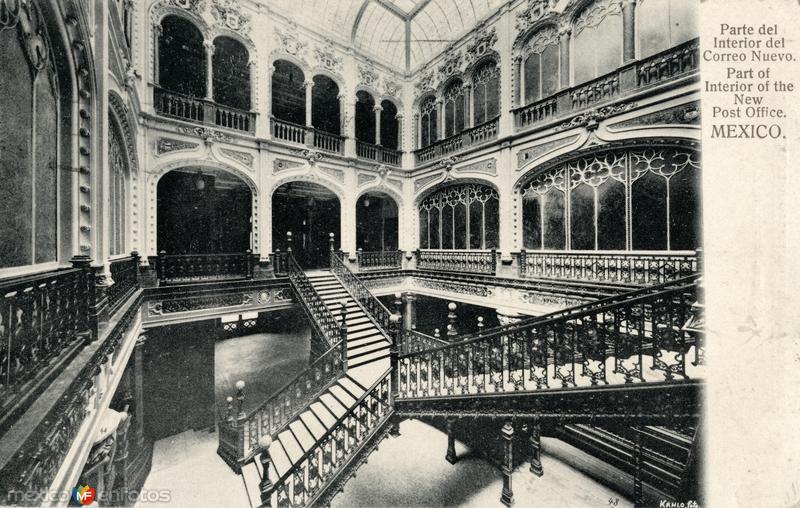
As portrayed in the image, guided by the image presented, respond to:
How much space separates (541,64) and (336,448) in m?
10.6

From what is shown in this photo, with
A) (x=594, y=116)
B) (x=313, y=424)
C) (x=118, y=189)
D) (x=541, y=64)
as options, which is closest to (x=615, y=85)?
(x=594, y=116)

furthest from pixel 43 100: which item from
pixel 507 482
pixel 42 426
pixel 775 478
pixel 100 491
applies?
pixel 507 482

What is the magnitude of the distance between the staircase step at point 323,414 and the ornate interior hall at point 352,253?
0.09 m

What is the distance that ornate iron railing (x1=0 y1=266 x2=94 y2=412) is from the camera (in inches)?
65.4

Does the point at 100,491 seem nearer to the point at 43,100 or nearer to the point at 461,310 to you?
the point at 43,100

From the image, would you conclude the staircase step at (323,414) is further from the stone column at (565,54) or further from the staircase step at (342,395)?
the stone column at (565,54)

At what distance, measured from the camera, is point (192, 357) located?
811 cm

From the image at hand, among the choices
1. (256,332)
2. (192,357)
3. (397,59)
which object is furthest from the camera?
(397,59)

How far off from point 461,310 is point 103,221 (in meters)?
9.39

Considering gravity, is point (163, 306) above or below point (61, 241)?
below

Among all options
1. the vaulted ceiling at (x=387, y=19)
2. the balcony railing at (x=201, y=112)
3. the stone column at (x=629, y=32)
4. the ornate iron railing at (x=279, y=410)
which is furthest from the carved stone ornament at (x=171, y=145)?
the stone column at (x=629, y=32)

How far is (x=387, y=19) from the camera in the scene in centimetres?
1147

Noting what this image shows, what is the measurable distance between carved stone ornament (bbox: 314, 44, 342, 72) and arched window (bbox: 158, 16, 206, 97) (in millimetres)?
3501

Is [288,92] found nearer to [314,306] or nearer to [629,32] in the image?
[314,306]
